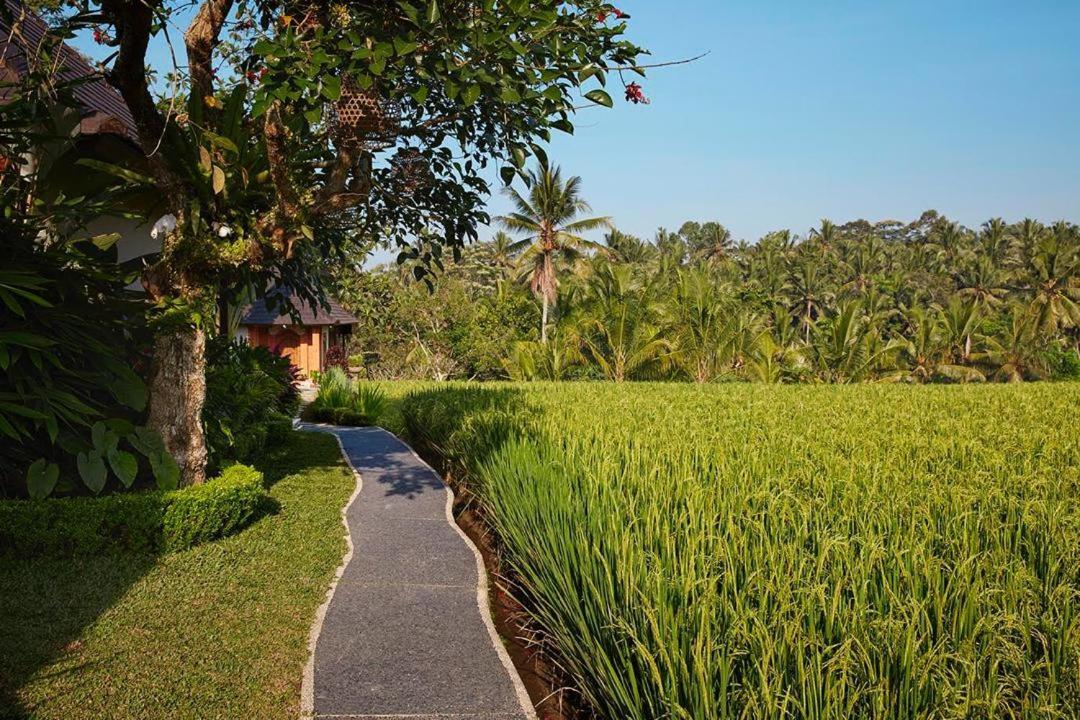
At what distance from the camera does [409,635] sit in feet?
14.0

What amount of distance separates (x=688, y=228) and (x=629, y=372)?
7897 centimetres

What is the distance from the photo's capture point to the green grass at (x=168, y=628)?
3.48 meters

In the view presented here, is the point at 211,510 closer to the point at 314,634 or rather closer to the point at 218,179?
the point at 314,634

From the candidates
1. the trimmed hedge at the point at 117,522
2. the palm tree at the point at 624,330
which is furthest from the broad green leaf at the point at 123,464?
the palm tree at the point at 624,330

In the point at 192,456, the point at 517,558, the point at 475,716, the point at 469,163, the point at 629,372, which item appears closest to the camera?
the point at 475,716

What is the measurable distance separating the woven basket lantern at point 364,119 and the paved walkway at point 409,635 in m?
3.21

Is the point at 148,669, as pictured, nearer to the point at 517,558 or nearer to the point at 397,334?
the point at 517,558

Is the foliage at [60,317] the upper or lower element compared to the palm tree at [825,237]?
lower

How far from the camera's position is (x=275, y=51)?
4062 millimetres

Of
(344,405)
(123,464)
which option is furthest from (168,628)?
(344,405)

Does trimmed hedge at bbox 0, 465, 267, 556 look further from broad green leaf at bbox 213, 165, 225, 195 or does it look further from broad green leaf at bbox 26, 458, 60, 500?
broad green leaf at bbox 213, 165, 225, 195

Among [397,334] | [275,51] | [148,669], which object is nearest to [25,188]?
[275,51]

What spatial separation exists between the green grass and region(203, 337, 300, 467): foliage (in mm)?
1351

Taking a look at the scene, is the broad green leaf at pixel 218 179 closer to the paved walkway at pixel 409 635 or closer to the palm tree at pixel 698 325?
the paved walkway at pixel 409 635
